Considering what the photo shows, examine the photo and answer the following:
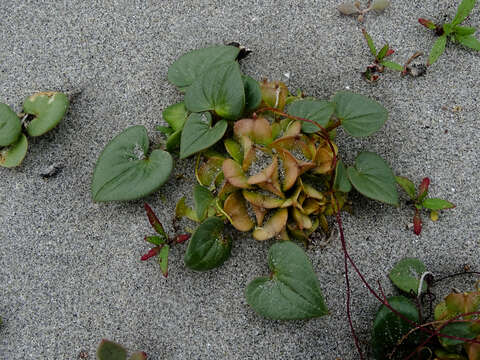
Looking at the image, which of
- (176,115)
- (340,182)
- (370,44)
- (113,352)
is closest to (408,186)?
(340,182)

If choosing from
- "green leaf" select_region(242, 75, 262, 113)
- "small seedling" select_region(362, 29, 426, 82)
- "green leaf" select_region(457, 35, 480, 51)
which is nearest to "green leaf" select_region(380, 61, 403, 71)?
"small seedling" select_region(362, 29, 426, 82)

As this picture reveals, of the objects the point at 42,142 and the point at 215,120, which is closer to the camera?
the point at 215,120

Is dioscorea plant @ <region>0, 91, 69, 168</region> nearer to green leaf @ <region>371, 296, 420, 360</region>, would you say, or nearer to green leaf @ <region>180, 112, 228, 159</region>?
green leaf @ <region>180, 112, 228, 159</region>

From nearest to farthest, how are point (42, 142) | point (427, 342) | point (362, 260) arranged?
1. point (427, 342)
2. point (362, 260)
3. point (42, 142)

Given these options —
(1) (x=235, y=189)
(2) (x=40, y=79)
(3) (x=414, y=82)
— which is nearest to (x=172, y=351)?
(1) (x=235, y=189)

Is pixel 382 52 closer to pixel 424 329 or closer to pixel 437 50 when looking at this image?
pixel 437 50

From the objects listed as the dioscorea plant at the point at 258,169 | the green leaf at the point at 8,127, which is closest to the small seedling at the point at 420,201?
the dioscorea plant at the point at 258,169

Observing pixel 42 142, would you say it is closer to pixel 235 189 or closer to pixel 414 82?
pixel 235 189
